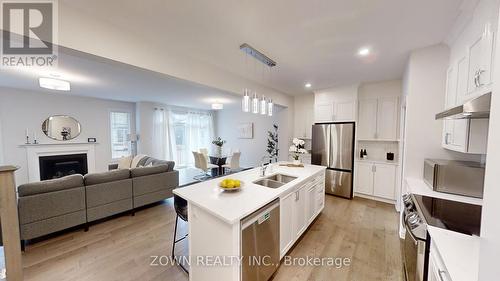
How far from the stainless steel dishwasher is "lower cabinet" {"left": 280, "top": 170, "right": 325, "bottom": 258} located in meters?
0.16

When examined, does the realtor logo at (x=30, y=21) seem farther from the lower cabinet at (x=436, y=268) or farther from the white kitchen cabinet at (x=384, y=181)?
the white kitchen cabinet at (x=384, y=181)

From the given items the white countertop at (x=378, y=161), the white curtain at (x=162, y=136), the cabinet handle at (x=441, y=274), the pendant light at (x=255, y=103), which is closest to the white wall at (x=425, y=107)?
the white countertop at (x=378, y=161)

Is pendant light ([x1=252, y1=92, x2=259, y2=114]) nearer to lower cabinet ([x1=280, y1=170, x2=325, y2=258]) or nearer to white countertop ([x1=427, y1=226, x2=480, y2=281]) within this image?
lower cabinet ([x1=280, y1=170, x2=325, y2=258])

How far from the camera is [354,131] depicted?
12.6 feet

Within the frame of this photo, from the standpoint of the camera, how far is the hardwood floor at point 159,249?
1897 millimetres

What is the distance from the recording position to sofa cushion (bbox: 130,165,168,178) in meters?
3.24

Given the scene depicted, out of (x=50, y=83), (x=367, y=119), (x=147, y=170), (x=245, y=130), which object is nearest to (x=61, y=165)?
(x=50, y=83)

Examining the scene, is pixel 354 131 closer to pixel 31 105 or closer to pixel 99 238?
pixel 99 238

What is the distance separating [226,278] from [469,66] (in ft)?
9.07

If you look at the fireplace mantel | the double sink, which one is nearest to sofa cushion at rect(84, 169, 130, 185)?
the double sink

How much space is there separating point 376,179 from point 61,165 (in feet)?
25.6

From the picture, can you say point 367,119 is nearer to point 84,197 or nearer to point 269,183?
point 269,183

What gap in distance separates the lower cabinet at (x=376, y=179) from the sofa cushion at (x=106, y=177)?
15.2ft

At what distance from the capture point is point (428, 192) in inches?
77.2
